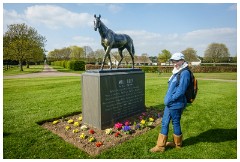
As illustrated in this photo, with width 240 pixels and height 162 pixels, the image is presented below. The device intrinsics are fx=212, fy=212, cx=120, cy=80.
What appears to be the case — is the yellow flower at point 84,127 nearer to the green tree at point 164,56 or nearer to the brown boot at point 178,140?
the brown boot at point 178,140

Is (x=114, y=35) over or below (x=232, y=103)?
over

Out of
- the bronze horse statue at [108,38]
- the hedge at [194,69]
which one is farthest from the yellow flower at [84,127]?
the hedge at [194,69]

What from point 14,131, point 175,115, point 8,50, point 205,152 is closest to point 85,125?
point 14,131

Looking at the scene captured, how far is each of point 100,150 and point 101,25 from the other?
3740 mm

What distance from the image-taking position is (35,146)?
514cm

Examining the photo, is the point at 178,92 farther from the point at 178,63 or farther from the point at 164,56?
the point at 164,56

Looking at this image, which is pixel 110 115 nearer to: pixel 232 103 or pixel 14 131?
pixel 14 131

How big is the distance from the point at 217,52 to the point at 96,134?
73206mm

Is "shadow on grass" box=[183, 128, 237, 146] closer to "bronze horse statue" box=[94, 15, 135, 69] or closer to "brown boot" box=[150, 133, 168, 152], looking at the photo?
"brown boot" box=[150, 133, 168, 152]

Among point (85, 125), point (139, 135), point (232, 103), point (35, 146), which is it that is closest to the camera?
point (35, 146)

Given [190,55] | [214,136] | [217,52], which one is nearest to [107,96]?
[214,136]

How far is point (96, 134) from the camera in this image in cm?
584

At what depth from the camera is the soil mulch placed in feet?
16.7

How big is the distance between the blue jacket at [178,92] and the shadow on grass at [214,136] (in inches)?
49.1
